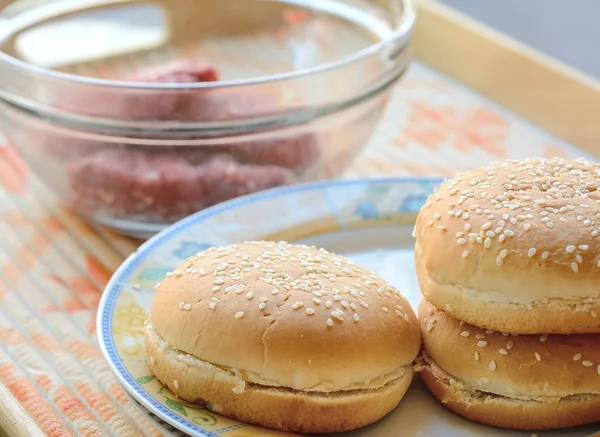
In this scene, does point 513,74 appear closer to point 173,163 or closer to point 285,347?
point 173,163

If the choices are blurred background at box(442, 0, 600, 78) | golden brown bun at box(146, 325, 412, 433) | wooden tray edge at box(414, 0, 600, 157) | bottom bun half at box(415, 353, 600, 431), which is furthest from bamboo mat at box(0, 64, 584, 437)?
blurred background at box(442, 0, 600, 78)

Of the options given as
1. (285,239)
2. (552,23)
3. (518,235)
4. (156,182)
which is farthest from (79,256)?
(552,23)

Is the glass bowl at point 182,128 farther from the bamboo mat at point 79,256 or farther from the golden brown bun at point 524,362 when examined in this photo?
the golden brown bun at point 524,362

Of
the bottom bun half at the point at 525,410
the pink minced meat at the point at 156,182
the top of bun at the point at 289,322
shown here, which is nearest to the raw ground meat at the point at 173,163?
the pink minced meat at the point at 156,182

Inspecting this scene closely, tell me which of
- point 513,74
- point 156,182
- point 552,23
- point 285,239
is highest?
point 156,182

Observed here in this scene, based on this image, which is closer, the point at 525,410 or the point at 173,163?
the point at 525,410

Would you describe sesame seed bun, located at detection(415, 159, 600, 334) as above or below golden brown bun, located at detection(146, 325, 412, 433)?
above

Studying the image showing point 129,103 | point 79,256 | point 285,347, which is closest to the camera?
point 285,347

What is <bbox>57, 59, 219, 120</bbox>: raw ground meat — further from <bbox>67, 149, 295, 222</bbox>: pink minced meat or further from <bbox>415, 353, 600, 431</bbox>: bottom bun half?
<bbox>415, 353, 600, 431</bbox>: bottom bun half
